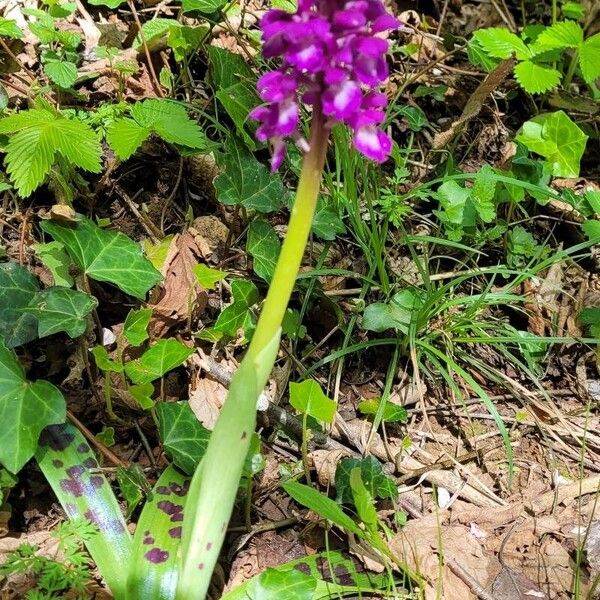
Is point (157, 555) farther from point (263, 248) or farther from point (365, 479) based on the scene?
point (263, 248)

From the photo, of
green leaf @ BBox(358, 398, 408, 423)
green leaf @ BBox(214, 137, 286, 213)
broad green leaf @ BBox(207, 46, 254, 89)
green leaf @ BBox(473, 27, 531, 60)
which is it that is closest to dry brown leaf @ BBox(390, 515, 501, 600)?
green leaf @ BBox(358, 398, 408, 423)

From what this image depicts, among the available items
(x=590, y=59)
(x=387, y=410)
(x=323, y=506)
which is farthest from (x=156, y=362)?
(x=590, y=59)

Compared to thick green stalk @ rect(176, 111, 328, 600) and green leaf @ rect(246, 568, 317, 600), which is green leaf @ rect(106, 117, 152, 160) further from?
green leaf @ rect(246, 568, 317, 600)

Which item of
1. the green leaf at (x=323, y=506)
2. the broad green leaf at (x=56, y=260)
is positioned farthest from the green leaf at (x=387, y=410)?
the broad green leaf at (x=56, y=260)

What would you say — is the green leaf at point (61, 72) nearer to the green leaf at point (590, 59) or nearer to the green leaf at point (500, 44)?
the green leaf at point (500, 44)

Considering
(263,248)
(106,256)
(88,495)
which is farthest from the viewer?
(263,248)
